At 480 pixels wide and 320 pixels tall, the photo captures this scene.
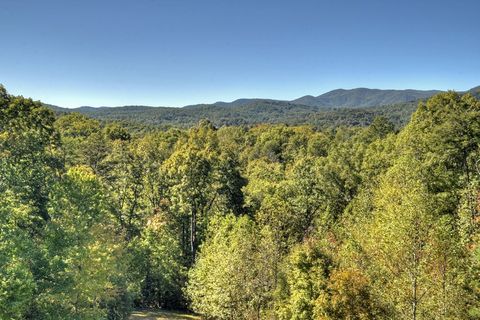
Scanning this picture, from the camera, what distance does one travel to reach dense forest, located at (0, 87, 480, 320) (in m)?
22.1

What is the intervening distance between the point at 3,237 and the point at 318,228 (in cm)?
3387

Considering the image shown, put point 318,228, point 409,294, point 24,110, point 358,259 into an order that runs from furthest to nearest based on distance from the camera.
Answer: point 318,228
point 24,110
point 358,259
point 409,294

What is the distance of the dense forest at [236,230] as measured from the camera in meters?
22.1

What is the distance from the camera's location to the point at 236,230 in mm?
37438

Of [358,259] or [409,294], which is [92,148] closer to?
[358,259]

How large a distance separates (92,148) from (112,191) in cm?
1045

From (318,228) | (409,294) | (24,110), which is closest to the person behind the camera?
(409,294)

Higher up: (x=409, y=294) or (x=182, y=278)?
(x=409, y=294)

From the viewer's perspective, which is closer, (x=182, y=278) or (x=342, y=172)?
(x=182, y=278)

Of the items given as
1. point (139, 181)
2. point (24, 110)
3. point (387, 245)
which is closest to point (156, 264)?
point (139, 181)

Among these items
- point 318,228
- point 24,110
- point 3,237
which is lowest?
point 318,228

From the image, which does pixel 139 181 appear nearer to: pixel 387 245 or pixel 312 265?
pixel 312 265

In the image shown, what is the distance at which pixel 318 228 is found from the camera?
45.7 meters

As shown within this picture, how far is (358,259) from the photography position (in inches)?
1195
